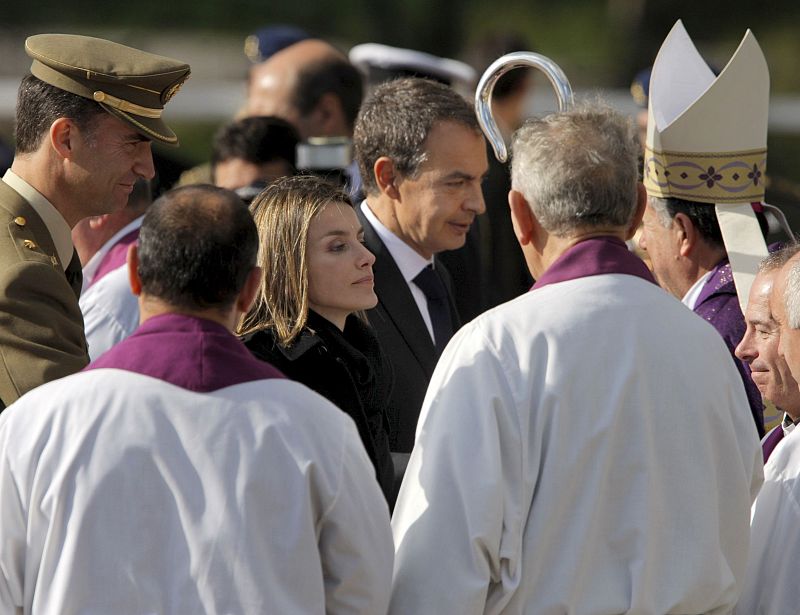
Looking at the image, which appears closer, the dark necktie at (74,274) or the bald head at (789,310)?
the bald head at (789,310)

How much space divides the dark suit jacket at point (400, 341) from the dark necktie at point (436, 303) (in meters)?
0.14

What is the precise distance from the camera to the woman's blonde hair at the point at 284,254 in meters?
3.32

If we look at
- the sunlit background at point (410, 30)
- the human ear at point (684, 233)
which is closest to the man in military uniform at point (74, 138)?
the human ear at point (684, 233)

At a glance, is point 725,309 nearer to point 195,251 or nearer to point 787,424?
point 787,424

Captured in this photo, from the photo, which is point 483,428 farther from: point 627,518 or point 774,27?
point 774,27

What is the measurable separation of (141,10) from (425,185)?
34.8 ft

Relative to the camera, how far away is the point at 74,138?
11.6 ft

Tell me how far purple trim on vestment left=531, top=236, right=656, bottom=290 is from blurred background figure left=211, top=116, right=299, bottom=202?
113 inches

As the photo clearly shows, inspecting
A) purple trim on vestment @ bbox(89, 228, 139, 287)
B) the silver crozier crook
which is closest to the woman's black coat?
the silver crozier crook

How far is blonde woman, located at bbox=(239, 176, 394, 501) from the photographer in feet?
10.8

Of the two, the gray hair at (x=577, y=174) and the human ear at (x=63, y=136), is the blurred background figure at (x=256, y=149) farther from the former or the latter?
the gray hair at (x=577, y=174)

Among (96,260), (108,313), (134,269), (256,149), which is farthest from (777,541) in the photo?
(256,149)

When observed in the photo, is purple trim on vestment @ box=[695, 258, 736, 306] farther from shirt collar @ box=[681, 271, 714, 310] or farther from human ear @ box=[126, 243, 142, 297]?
human ear @ box=[126, 243, 142, 297]

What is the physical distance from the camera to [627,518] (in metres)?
2.90
